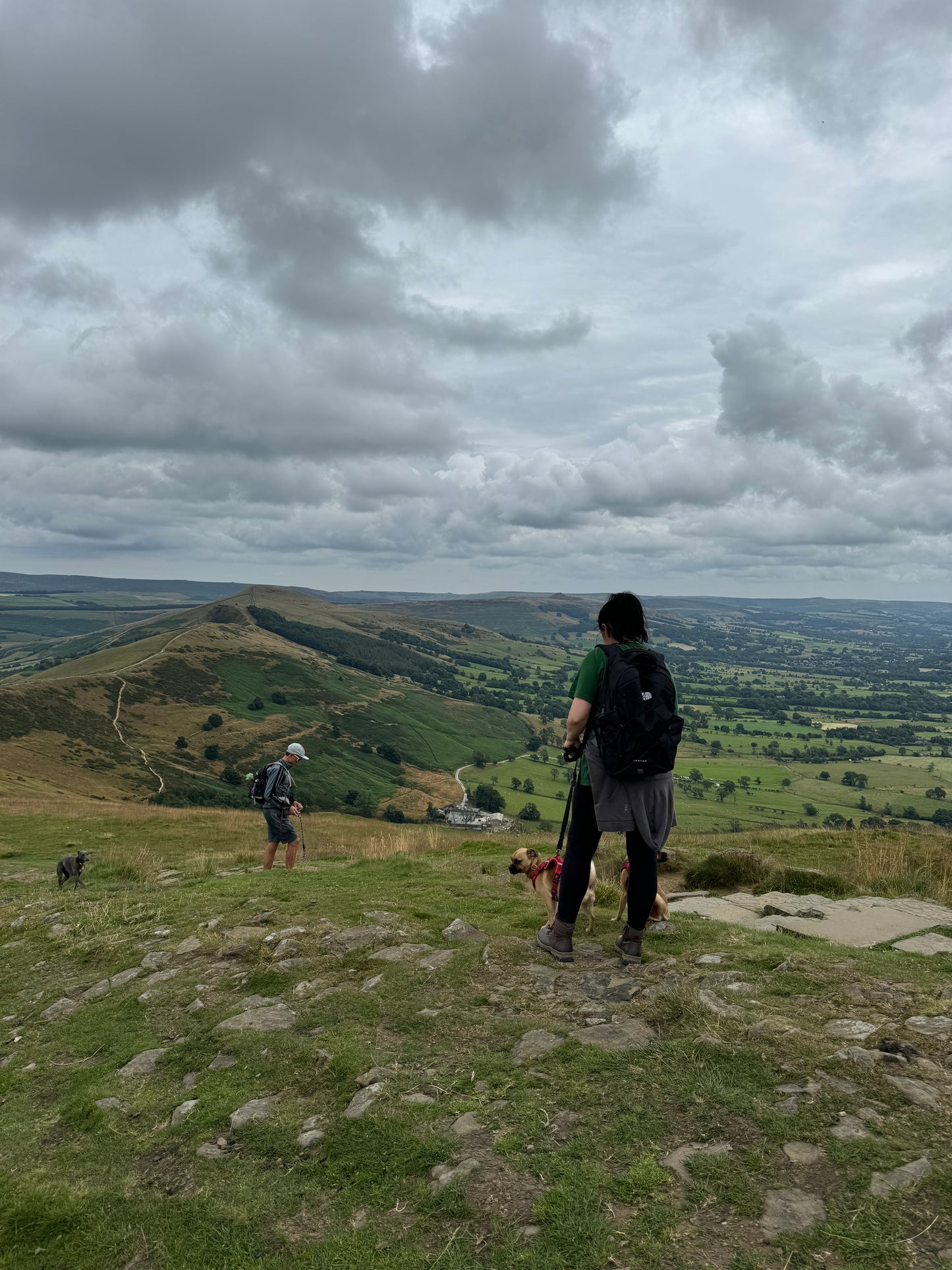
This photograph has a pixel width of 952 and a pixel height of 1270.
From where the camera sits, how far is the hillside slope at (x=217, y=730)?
95.0 m

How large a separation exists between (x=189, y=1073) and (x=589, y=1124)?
11.4 ft

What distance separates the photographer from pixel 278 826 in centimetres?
1493

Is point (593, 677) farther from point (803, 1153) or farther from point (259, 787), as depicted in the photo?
point (259, 787)

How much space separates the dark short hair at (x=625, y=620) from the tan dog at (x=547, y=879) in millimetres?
2741

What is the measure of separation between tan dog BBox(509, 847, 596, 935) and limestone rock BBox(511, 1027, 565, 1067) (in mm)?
2065

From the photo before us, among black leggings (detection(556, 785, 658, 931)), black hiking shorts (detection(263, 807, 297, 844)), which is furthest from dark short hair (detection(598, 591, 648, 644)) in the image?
black hiking shorts (detection(263, 807, 297, 844))

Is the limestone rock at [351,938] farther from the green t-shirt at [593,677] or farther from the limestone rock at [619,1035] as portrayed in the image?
the green t-shirt at [593,677]

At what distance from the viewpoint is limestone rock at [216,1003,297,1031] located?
20.0ft

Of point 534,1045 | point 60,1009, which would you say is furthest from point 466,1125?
point 60,1009

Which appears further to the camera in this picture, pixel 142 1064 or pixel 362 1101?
pixel 142 1064

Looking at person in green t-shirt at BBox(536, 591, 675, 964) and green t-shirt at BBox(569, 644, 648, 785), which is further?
green t-shirt at BBox(569, 644, 648, 785)

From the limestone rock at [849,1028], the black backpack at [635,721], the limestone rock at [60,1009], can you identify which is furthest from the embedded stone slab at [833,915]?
the limestone rock at [60,1009]

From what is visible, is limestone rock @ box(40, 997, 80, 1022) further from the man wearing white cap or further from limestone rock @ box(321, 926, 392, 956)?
the man wearing white cap

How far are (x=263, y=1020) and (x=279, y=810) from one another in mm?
8945
